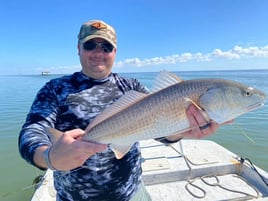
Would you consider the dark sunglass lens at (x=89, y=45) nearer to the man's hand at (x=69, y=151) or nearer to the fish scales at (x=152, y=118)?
the fish scales at (x=152, y=118)

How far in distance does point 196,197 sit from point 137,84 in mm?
2839

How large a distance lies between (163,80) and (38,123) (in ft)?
4.11

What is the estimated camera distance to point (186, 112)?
2145 mm

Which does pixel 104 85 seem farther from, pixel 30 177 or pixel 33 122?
pixel 30 177

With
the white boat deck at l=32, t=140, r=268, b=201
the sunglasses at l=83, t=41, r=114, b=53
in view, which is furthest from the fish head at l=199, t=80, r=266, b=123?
the white boat deck at l=32, t=140, r=268, b=201

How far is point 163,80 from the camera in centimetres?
237

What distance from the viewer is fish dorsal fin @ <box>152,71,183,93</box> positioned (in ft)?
7.65

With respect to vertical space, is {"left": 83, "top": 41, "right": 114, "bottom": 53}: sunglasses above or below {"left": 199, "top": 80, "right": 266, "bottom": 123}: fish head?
above

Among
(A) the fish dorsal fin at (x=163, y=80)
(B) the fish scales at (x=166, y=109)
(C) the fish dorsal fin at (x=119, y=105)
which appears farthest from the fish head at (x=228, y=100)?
(C) the fish dorsal fin at (x=119, y=105)

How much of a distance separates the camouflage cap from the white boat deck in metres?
3.12

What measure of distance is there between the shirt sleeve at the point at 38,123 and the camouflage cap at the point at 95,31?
28.3 inches

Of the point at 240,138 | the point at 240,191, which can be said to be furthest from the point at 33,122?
the point at 240,138

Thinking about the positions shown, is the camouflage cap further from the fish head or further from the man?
the fish head

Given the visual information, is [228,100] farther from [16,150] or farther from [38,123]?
[16,150]
